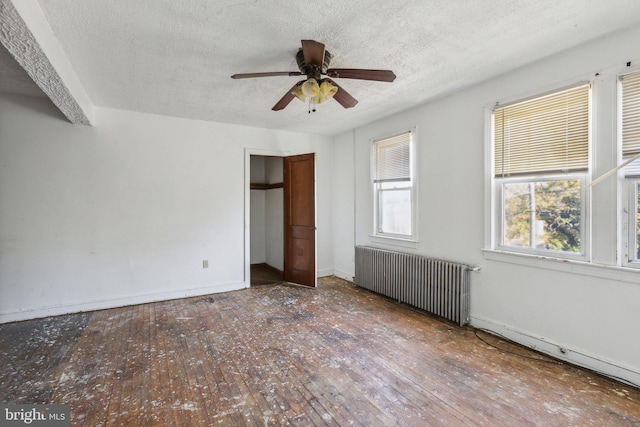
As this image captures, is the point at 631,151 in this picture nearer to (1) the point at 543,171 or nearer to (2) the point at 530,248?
(1) the point at 543,171

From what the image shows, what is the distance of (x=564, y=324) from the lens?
2508 mm

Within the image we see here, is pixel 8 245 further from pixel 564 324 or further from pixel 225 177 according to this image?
pixel 564 324

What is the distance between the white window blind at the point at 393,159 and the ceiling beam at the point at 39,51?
12.1 ft

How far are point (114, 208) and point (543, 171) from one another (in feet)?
16.2

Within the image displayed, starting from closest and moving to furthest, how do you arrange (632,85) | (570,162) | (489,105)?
1. (632,85)
2. (570,162)
3. (489,105)

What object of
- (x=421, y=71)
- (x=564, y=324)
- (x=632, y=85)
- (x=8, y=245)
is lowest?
(x=564, y=324)

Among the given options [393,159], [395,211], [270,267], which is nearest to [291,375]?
[395,211]

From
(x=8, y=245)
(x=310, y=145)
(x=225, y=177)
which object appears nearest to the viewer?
(x=8, y=245)

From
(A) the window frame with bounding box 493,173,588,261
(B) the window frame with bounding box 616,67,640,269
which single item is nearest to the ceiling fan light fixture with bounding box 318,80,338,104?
(A) the window frame with bounding box 493,173,588,261

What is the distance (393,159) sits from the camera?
14.1ft

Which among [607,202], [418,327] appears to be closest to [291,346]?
[418,327]

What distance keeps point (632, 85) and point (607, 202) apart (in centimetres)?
88

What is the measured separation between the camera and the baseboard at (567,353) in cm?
218

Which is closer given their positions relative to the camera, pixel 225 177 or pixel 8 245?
pixel 8 245
